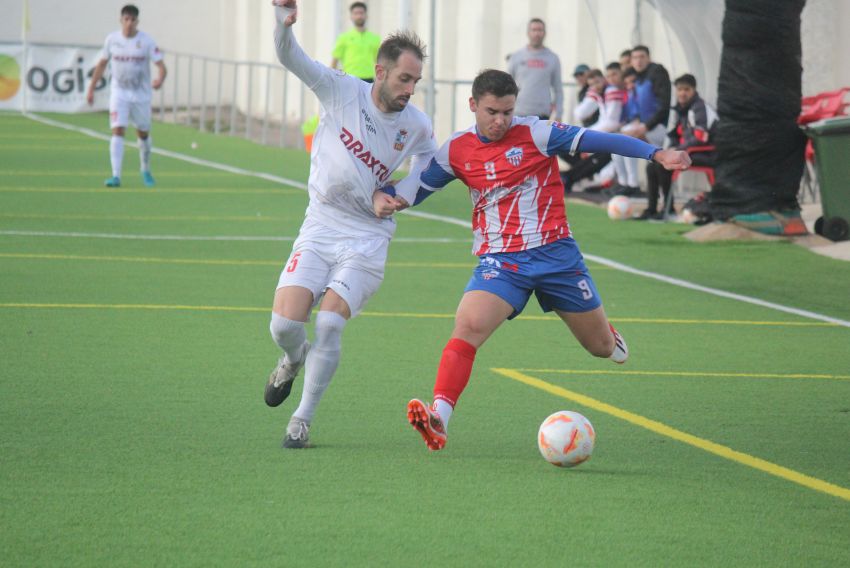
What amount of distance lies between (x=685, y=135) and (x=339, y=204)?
11900 mm

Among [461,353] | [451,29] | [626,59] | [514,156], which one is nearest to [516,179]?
[514,156]

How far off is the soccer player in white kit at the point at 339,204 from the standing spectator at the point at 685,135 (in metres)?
11.3

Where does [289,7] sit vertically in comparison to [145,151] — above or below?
above

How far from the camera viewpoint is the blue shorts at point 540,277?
23.9ft

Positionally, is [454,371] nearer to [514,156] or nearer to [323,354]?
[323,354]

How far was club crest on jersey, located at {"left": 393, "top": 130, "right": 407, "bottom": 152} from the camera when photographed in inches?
296

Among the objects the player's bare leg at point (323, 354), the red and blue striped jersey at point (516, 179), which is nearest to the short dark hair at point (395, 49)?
the red and blue striped jersey at point (516, 179)

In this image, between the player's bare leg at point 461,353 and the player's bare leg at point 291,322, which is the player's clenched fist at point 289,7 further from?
the player's bare leg at point 461,353

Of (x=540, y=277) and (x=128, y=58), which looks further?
(x=128, y=58)

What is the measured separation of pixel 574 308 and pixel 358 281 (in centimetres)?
111

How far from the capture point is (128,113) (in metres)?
21.2

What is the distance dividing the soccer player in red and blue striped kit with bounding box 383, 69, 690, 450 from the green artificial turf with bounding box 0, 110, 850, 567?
679mm

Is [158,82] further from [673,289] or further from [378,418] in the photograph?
[378,418]

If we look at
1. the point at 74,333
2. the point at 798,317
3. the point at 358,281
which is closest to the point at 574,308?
the point at 358,281
